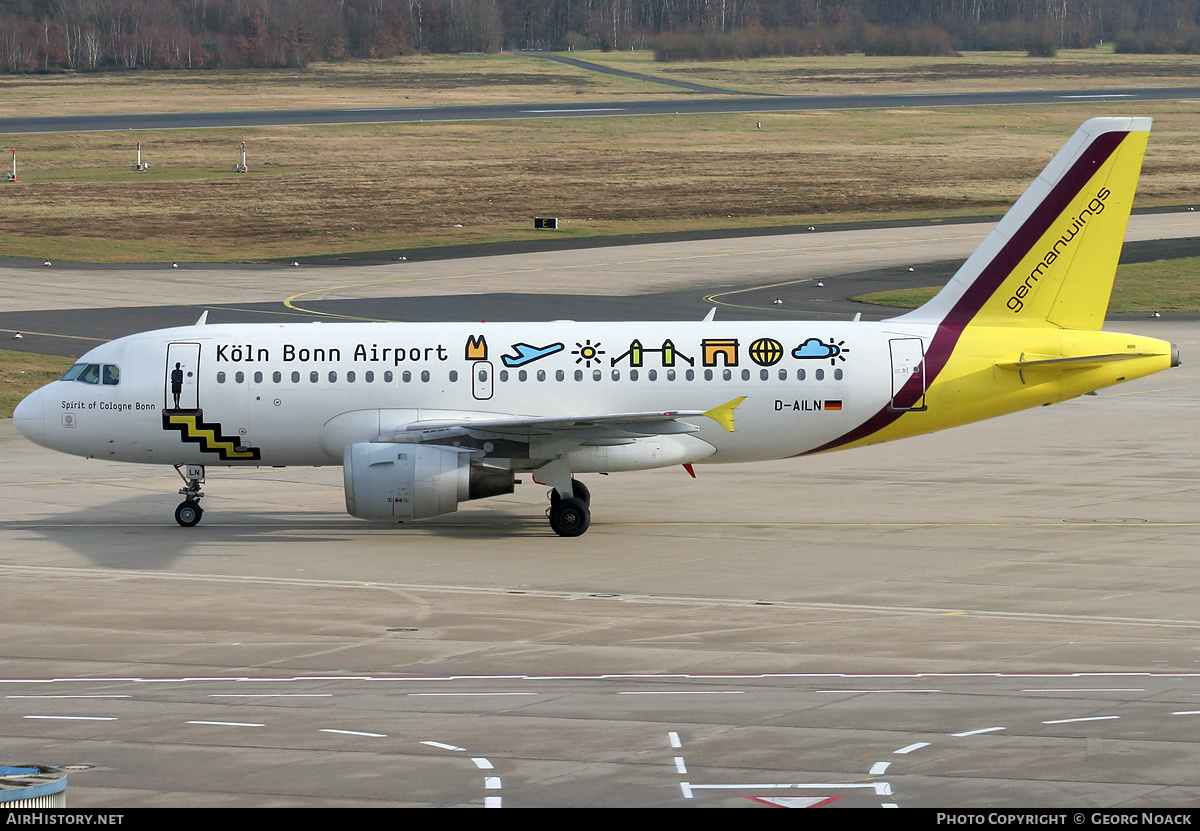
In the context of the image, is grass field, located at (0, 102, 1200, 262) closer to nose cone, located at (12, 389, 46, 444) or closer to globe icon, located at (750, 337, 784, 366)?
nose cone, located at (12, 389, 46, 444)

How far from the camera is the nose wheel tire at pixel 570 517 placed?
33562 millimetres

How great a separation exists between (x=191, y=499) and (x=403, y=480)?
20.6 ft

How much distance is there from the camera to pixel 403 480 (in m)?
32.2

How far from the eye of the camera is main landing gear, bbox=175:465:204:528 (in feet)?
116

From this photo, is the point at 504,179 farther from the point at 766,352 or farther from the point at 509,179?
the point at 766,352

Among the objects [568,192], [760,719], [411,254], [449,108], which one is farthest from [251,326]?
[449,108]

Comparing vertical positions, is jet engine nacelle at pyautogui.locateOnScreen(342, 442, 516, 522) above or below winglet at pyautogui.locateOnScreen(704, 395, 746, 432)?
below

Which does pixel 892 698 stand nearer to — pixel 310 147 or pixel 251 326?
pixel 251 326

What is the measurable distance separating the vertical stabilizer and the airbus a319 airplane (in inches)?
1.3

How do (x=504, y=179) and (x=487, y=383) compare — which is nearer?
(x=487, y=383)

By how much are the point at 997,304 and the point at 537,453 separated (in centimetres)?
1088

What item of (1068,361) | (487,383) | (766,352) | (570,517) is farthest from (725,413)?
(1068,361)

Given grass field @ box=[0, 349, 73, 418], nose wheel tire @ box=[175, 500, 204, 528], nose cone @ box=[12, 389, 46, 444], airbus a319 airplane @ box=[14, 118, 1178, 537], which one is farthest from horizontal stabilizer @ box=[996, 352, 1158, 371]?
grass field @ box=[0, 349, 73, 418]

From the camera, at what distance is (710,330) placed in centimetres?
3472
